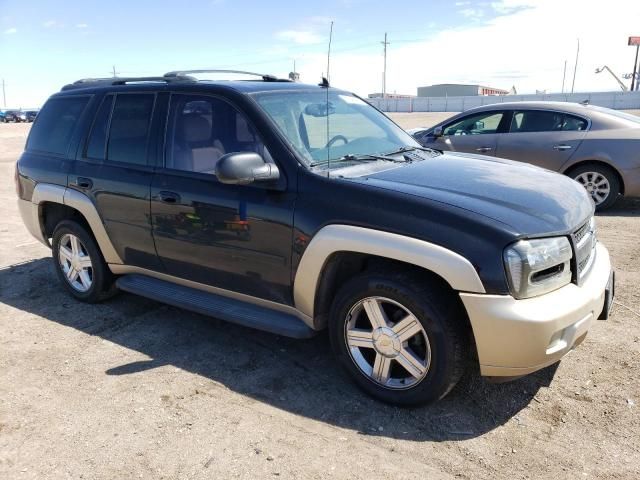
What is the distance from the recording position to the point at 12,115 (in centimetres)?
5950

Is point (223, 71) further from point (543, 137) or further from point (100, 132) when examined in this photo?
point (543, 137)

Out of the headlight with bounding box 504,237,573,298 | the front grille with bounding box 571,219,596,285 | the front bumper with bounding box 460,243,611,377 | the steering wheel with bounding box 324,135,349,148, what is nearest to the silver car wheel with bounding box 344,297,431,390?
the front bumper with bounding box 460,243,611,377

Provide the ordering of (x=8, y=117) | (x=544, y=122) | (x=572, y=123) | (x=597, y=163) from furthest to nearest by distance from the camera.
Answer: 1. (x=8, y=117)
2. (x=544, y=122)
3. (x=572, y=123)
4. (x=597, y=163)

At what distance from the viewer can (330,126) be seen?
13.0 feet

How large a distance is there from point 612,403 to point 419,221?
1.59 meters

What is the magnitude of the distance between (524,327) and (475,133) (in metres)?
6.52

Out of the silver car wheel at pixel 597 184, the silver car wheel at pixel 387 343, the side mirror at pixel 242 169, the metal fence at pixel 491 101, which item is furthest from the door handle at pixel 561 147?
the metal fence at pixel 491 101

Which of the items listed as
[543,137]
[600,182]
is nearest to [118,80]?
[543,137]

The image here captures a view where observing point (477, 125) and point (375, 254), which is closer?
Result: point (375, 254)

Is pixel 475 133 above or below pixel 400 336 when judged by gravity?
above

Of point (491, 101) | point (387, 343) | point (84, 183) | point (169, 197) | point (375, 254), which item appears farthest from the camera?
point (491, 101)

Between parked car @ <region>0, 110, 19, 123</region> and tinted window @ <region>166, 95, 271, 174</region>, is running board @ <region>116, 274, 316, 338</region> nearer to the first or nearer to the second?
tinted window @ <region>166, 95, 271, 174</region>

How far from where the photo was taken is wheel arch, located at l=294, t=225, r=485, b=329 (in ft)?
9.23

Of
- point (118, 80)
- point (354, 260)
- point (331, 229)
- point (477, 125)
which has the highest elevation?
point (118, 80)
